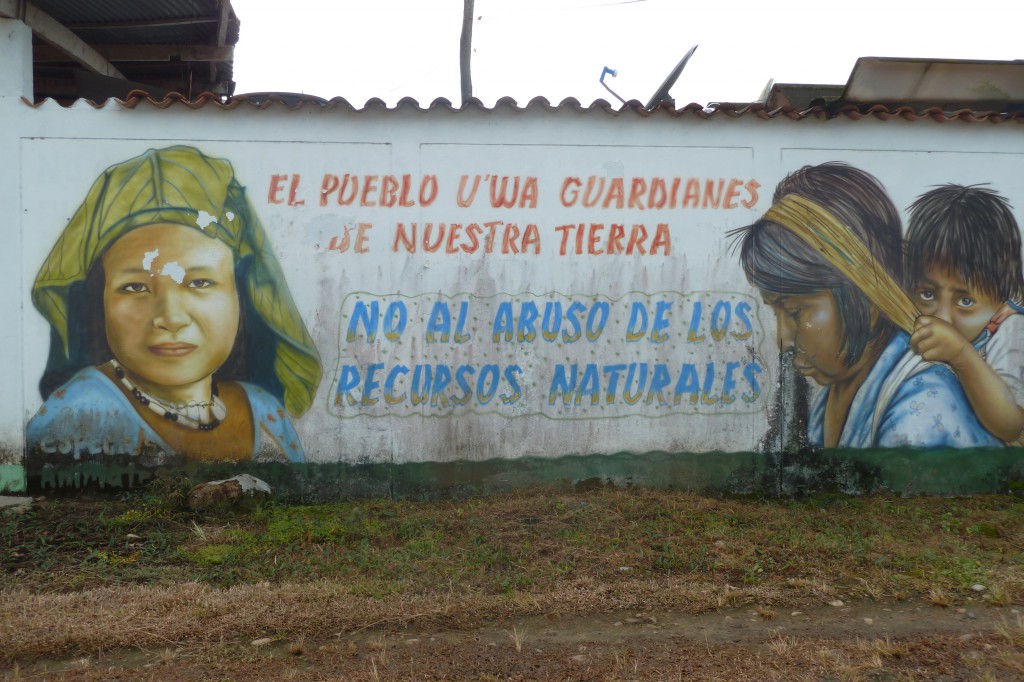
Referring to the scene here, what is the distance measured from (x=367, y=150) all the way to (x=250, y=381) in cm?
202

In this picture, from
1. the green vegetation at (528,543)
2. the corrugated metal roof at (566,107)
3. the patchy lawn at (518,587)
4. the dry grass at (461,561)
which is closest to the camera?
the patchy lawn at (518,587)

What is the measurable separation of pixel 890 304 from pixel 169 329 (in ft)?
18.7

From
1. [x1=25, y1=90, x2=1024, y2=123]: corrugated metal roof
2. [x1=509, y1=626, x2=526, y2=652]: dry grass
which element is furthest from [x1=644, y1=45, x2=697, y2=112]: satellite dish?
[x1=509, y1=626, x2=526, y2=652]: dry grass

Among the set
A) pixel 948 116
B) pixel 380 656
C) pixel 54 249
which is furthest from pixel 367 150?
pixel 948 116

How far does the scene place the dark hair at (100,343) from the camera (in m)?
6.12

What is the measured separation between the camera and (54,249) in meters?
6.12

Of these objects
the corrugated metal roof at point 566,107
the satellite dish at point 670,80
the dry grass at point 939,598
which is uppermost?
the satellite dish at point 670,80

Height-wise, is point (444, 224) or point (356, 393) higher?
point (444, 224)

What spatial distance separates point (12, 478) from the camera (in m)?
6.09

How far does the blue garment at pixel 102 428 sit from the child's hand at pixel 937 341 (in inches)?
199

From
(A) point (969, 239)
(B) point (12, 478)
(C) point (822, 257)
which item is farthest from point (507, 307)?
(B) point (12, 478)

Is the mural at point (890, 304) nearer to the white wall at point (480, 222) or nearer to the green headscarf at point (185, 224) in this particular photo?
the white wall at point (480, 222)

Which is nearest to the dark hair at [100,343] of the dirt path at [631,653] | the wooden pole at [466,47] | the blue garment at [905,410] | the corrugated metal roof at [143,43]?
the dirt path at [631,653]

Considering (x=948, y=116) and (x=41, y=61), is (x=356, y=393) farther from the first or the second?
(x=41, y=61)
